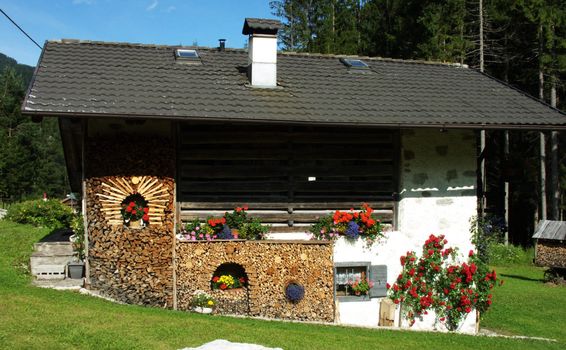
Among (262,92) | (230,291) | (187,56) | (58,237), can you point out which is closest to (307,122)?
(262,92)

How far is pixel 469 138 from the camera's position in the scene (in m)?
11.6

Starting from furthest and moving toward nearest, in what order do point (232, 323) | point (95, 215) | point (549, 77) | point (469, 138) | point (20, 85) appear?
1. point (20, 85)
2. point (549, 77)
3. point (469, 138)
4. point (95, 215)
5. point (232, 323)

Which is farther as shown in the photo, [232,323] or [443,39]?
[443,39]

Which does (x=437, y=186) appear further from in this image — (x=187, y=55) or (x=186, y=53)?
(x=186, y=53)

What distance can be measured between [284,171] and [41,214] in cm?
1353

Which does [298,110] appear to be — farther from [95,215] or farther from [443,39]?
[443,39]

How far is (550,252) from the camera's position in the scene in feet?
69.1

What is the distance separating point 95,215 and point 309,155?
3862mm

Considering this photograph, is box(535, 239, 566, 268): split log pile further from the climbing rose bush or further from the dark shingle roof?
the climbing rose bush

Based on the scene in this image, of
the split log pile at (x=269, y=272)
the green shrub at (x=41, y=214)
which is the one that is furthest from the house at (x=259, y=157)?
the green shrub at (x=41, y=214)

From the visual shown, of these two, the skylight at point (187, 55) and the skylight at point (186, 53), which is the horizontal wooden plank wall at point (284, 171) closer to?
the skylight at point (187, 55)

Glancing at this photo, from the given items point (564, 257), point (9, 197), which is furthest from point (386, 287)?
point (9, 197)

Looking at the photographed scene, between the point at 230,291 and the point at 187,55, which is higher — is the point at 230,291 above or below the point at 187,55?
below

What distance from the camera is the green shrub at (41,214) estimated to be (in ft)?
67.1
